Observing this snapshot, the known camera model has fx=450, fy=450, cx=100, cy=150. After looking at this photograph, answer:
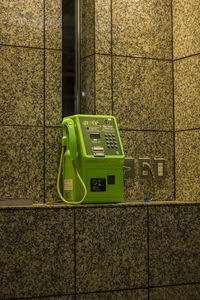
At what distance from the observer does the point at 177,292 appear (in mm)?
3172

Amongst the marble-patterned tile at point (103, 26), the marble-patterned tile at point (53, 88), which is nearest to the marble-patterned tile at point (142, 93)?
the marble-patterned tile at point (103, 26)

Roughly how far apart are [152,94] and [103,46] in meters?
0.59

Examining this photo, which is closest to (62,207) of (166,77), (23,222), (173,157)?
(23,222)

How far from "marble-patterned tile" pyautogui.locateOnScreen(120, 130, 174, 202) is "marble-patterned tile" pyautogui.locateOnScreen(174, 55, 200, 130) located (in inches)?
7.6

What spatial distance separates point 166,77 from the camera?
3916mm

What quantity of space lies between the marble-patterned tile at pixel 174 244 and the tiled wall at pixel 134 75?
0.58m

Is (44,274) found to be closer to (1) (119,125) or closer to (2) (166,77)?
(1) (119,125)

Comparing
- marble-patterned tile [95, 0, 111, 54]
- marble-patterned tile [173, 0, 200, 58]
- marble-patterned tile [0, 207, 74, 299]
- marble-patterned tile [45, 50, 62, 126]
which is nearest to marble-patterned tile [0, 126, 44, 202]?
marble-patterned tile [45, 50, 62, 126]

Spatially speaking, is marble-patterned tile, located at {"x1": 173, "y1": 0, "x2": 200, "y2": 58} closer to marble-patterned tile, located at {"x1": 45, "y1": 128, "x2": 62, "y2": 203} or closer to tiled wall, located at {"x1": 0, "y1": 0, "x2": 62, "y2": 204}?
tiled wall, located at {"x1": 0, "y1": 0, "x2": 62, "y2": 204}

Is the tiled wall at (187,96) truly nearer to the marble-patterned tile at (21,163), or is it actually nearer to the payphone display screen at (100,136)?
the payphone display screen at (100,136)

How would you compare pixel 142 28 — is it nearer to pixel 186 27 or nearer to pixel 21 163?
pixel 186 27

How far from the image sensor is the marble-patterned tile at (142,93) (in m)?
3.69

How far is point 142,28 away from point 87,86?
27.9 inches

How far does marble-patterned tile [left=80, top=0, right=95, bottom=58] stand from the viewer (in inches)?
143
